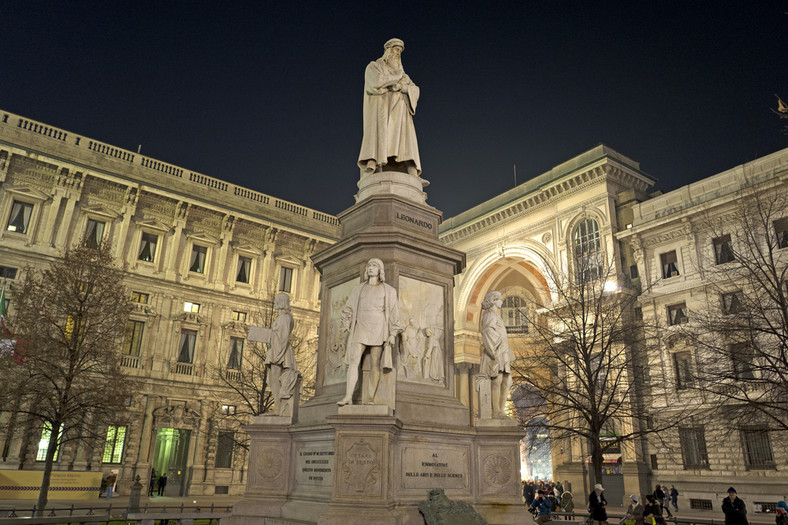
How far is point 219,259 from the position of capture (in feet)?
125

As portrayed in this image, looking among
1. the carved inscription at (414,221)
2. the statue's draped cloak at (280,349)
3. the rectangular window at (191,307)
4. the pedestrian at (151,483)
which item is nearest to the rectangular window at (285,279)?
Answer: the rectangular window at (191,307)

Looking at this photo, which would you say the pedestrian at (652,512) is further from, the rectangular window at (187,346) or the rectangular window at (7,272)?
the rectangular window at (7,272)

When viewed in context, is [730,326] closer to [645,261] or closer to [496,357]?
[496,357]

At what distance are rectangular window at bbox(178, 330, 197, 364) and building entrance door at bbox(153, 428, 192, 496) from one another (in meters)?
4.35

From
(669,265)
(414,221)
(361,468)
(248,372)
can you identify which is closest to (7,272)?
(248,372)

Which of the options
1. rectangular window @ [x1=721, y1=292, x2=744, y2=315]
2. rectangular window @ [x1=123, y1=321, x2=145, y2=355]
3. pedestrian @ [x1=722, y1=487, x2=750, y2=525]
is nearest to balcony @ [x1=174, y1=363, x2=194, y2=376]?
Answer: rectangular window @ [x1=123, y1=321, x2=145, y2=355]

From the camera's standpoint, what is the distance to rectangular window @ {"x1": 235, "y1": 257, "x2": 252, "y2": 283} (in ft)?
128

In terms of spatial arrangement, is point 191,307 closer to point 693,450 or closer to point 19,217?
point 19,217

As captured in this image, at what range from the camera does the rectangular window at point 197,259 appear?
37.2 m

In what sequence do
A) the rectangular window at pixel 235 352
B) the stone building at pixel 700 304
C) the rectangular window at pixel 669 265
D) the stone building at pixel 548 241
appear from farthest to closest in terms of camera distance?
the rectangular window at pixel 235 352, the stone building at pixel 548 241, the rectangular window at pixel 669 265, the stone building at pixel 700 304

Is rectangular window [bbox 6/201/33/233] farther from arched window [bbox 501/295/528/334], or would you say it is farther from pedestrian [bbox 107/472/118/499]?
arched window [bbox 501/295/528/334]

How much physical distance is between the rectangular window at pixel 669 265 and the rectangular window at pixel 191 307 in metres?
29.5

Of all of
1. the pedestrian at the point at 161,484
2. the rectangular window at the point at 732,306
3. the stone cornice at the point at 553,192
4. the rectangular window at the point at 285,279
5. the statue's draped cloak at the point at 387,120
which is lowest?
the pedestrian at the point at 161,484

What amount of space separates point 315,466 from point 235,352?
97.0 feet
